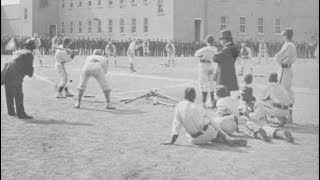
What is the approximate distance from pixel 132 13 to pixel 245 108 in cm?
1157

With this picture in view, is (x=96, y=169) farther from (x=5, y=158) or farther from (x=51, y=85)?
(x=51, y=85)

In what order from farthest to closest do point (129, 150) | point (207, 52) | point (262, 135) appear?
point (207, 52) < point (262, 135) < point (129, 150)

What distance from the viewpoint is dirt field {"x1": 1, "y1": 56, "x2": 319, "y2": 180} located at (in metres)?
4.62

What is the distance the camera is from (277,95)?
752cm

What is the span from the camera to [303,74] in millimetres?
16703

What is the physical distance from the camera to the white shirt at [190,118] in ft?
19.6

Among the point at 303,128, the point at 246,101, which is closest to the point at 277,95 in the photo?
the point at 246,101

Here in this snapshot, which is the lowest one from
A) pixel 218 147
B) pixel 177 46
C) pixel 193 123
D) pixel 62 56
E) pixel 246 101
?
pixel 218 147

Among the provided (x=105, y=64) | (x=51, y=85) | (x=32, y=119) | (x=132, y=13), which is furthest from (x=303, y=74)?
(x=32, y=119)

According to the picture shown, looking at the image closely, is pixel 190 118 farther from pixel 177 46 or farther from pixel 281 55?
pixel 177 46

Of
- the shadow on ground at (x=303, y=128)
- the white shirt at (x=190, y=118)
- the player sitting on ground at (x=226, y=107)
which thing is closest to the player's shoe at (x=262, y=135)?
the player sitting on ground at (x=226, y=107)

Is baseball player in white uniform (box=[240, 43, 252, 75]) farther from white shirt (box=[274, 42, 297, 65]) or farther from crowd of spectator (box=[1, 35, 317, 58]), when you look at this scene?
white shirt (box=[274, 42, 297, 65])

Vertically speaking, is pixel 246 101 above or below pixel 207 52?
below

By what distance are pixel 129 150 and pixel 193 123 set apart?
33.4 inches
